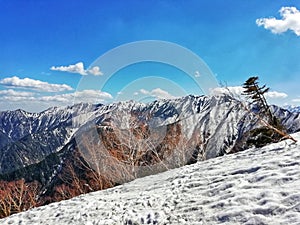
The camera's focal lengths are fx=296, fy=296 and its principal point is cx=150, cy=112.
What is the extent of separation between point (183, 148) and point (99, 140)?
268 inches

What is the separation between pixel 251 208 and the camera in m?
5.91

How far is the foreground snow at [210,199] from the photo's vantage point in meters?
5.85

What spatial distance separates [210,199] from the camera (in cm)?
702

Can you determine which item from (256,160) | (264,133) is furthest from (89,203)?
(264,133)

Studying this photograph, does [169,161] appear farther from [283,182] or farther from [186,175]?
[283,182]

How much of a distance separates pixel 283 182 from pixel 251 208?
119 centimetres

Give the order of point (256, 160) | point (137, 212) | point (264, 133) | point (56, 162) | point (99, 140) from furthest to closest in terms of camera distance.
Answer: point (56, 162), point (99, 140), point (264, 133), point (256, 160), point (137, 212)

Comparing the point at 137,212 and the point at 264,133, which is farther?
the point at 264,133

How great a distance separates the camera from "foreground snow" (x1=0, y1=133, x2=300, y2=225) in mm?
5852

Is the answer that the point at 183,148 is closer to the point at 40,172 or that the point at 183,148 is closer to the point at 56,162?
the point at 40,172

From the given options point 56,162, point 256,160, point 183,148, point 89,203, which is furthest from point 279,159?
point 56,162

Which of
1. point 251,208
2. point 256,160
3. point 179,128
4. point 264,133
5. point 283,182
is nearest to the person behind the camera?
point 251,208

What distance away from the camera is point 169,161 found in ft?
78.8

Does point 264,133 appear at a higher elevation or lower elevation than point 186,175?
higher
